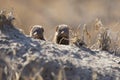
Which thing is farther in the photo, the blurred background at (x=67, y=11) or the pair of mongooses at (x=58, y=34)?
the blurred background at (x=67, y=11)

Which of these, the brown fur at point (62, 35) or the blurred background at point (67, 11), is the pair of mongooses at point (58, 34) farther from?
the blurred background at point (67, 11)

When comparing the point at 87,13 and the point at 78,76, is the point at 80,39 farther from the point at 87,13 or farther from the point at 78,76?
the point at 87,13

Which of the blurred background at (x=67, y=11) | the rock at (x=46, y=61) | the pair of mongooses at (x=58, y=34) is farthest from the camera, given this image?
the blurred background at (x=67, y=11)

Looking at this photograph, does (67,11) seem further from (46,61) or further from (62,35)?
(46,61)

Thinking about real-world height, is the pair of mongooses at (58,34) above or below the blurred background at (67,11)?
below

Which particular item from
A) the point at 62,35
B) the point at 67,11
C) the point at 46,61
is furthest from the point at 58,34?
the point at 67,11

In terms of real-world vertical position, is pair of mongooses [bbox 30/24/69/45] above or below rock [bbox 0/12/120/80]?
above

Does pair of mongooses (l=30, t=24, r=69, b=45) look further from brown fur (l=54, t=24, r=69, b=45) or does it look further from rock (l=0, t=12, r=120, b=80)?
rock (l=0, t=12, r=120, b=80)

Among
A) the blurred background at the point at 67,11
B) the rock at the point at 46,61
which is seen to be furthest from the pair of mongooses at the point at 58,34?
the blurred background at the point at 67,11

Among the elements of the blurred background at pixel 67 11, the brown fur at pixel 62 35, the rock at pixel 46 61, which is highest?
the blurred background at pixel 67 11

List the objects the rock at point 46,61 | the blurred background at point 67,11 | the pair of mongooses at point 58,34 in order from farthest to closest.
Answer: the blurred background at point 67,11, the pair of mongooses at point 58,34, the rock at point 46,61

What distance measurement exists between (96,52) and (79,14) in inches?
301

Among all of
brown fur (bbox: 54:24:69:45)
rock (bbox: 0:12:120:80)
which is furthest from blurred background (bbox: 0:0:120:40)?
rock (bbox: 0:12:120:80)

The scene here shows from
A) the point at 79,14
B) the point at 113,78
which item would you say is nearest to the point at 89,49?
the point at 113,78
